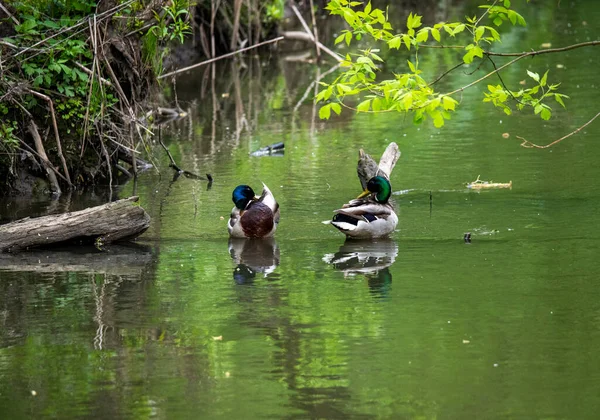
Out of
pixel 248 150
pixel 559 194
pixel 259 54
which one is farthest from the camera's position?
pixel 259 54

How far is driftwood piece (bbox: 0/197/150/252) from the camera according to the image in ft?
36.4

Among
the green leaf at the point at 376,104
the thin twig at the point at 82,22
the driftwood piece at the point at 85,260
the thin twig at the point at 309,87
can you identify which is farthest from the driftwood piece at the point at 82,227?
the thin twig at the point at 309,87

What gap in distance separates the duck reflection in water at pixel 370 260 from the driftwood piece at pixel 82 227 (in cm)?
202

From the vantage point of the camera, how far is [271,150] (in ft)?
52.9

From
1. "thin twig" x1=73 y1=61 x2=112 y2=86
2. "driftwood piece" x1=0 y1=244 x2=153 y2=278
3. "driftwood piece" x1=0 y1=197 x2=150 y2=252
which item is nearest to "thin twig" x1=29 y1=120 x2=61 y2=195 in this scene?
"thin twig" x1=73 y1=61 x2=112 y2=86

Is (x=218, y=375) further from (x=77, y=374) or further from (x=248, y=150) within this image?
(x=248, y=150)

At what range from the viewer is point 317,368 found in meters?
7.56

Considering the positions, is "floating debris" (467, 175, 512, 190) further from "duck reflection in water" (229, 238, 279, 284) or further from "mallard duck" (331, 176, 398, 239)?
"duck reflection in water" (229, 238, 279, 284)

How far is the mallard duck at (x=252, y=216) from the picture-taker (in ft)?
37.5

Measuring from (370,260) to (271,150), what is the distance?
5.81 meters

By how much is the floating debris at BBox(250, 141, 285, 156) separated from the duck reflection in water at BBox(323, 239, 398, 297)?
475 cm

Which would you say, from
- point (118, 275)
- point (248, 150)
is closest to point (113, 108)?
point (248, 150)

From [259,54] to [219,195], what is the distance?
15963mm

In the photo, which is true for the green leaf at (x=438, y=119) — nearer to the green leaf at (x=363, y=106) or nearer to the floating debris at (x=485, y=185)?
the green leaf at (x=363, y=106)
